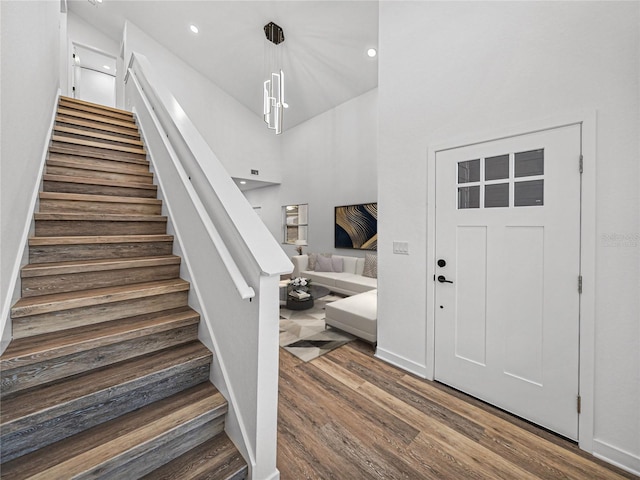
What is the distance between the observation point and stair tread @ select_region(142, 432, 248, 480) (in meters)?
1.19

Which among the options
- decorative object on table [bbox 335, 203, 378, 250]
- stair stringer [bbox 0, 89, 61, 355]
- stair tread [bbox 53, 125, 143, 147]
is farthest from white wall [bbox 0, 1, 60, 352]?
decorative object on table [bbox 335, 203, 378, 250]

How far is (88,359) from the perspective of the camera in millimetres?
1332

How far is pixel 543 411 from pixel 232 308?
2149 millimetres

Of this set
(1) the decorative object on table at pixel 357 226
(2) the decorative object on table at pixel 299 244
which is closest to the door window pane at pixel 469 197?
(1) the decorative object on table at pixel 357 226

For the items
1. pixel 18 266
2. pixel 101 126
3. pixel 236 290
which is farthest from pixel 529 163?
pixel 101 126

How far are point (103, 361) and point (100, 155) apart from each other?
84.3 inches

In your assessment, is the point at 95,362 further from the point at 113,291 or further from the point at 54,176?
the point at 54,176

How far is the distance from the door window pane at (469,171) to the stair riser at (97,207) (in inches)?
103

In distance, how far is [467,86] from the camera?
2078 millimetres

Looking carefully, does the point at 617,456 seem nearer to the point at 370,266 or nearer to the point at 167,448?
the point at 167,448

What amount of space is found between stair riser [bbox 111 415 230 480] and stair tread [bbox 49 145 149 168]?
2.60 metres

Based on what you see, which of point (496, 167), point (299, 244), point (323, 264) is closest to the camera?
point (496, 167)

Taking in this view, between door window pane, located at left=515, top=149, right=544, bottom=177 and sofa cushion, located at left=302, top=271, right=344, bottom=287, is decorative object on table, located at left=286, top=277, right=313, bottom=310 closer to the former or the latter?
sofa cushion, located at left=302, top=271, right=344, bottom=287

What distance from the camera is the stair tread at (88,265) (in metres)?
1.50
